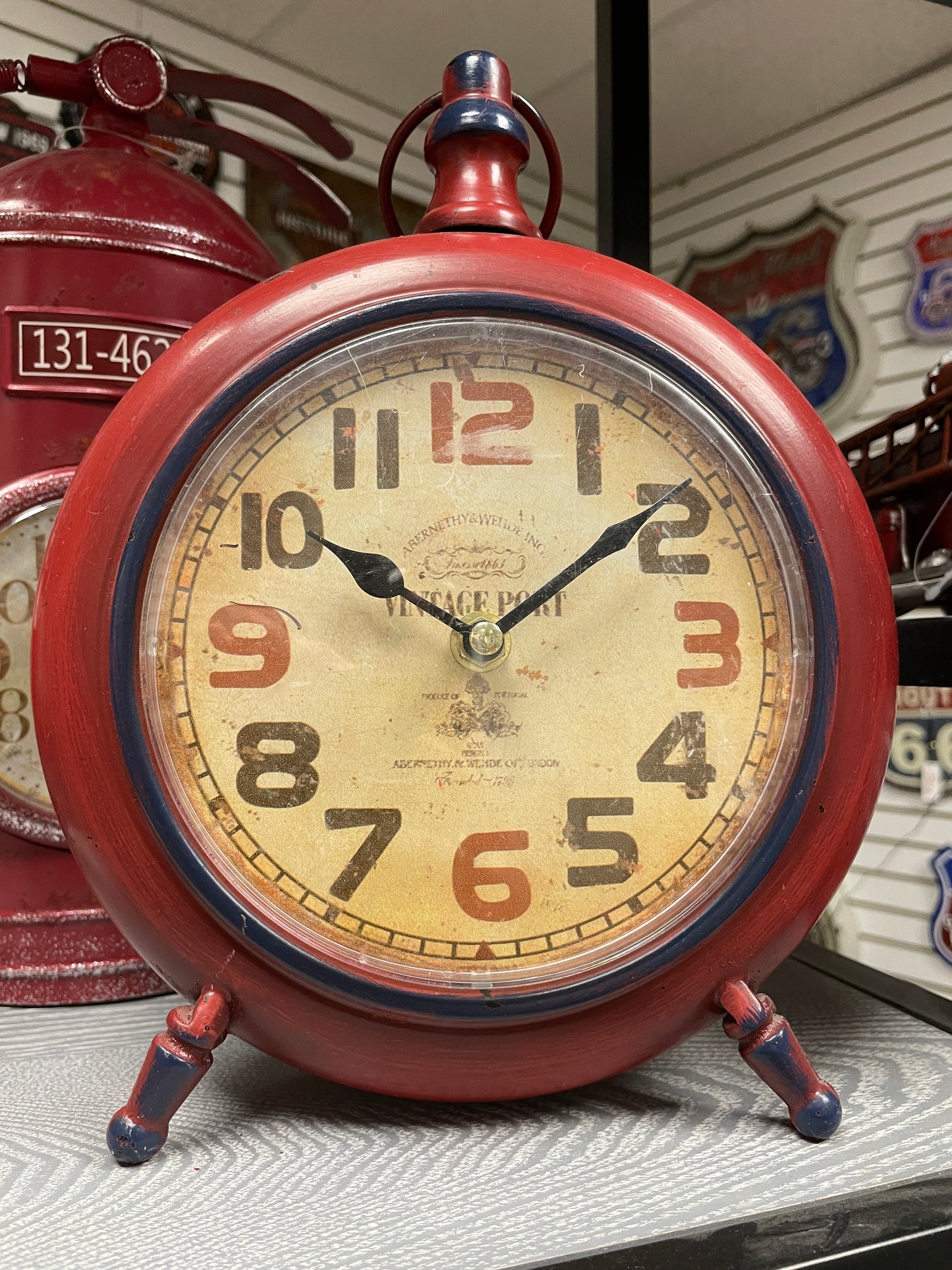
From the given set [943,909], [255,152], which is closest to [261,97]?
[255,152]

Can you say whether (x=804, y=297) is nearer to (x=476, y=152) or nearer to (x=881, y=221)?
(x=881, y=221)

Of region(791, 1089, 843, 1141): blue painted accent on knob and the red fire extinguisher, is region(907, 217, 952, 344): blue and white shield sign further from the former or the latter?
region(791, 1089, 843, 1141): blue painted accent on knob

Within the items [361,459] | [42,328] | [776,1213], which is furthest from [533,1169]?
[42,328]

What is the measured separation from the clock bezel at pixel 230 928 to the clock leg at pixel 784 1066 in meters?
0.02

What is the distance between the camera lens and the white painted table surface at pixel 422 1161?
497 mm

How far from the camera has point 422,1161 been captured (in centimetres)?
58

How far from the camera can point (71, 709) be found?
0.60 metres

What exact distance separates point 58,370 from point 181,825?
0.45m

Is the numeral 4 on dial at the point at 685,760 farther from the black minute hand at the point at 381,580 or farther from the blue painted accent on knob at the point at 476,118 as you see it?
the blue painted accent on knob at the point at 476,118

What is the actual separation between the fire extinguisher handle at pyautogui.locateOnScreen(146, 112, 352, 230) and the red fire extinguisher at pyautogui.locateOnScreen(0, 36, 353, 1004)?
75 mm

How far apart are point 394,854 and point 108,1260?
24 cm

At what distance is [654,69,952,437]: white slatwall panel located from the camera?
1558 mm

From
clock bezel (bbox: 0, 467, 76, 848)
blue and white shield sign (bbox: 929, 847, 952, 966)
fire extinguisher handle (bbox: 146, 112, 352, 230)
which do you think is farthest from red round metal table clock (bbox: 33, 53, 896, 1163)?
blue and white shield sign (bbox: 929, 847, 952, 966)

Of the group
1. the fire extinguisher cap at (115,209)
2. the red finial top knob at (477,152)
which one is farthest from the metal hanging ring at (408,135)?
the fire extinguisher cap at (115,209)
